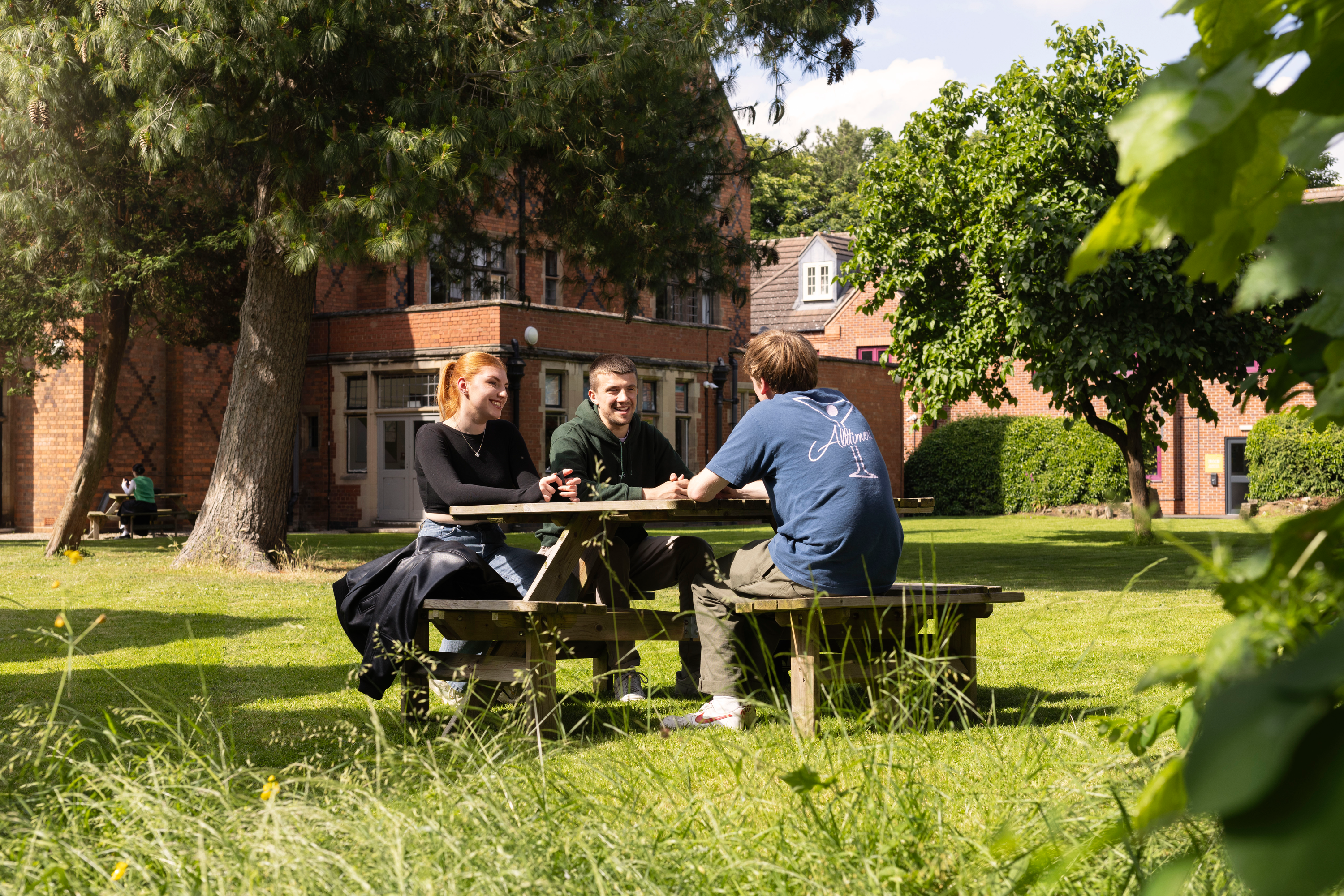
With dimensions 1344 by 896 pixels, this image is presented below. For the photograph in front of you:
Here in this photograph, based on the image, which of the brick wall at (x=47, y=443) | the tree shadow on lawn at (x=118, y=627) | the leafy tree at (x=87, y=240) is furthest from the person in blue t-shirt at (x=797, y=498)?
the brick wall at (x=47, y=443)

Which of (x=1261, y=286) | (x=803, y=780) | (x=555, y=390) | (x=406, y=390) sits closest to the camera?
(x=1261, y=286)

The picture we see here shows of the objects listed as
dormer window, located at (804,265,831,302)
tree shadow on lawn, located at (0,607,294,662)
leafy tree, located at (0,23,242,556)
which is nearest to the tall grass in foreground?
tree shadow on lawn, located at (0,607,294,662)

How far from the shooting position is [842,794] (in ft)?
7.72

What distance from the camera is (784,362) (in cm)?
479

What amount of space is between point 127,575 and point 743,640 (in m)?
9.77

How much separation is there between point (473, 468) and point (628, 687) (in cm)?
121

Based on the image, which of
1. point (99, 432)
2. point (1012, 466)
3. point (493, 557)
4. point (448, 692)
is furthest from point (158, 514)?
point (1012, 466)

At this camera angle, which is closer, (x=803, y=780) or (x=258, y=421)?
(x=803, y=780)

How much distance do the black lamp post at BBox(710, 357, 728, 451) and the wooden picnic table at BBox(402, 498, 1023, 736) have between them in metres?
22.7

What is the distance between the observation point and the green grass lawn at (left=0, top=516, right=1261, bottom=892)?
7.63ft

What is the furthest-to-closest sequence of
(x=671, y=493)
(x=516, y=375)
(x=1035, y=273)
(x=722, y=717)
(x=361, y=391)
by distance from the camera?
(x=361, y=391), (x=516, y=375), (x=1035, y=273), (x=671, y=493), (x=722, y=717)

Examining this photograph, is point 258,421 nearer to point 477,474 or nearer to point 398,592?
point 477,474

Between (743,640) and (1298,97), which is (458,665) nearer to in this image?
(743,640)

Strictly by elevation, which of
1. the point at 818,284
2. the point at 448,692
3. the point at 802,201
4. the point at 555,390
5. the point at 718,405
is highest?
the point at 802,201
